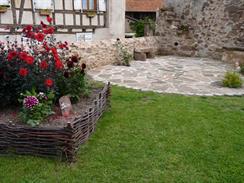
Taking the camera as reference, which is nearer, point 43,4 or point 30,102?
point 30,102

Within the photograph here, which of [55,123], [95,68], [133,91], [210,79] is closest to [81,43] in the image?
[95,68]

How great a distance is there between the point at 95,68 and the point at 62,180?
18.6 feet

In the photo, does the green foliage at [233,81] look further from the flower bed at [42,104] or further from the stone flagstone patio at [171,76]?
the flower bed at [42,104]

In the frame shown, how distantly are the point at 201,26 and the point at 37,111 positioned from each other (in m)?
9.08

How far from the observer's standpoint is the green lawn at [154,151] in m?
2.87

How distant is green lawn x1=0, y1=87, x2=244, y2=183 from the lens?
9.43ft

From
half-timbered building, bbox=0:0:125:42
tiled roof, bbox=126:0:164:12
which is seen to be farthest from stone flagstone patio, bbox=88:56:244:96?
tiled roof, bbox=126:0:164:12

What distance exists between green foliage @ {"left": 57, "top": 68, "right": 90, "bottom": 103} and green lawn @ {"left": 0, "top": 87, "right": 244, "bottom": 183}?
0.51 meters

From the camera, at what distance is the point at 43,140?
3070mm

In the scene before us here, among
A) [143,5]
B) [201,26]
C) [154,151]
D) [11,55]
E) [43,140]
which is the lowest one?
[154,151]

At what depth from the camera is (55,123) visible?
347 cm

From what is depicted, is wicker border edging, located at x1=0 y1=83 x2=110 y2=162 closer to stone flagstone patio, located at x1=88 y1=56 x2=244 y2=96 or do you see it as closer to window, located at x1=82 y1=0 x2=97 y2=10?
stone flagstone patio, located at x1=88 y1=56 x2=244 y2=96

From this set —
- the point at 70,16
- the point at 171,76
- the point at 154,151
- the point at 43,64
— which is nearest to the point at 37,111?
the point at 43,64

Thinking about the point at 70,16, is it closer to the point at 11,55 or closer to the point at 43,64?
the point at 11,55
